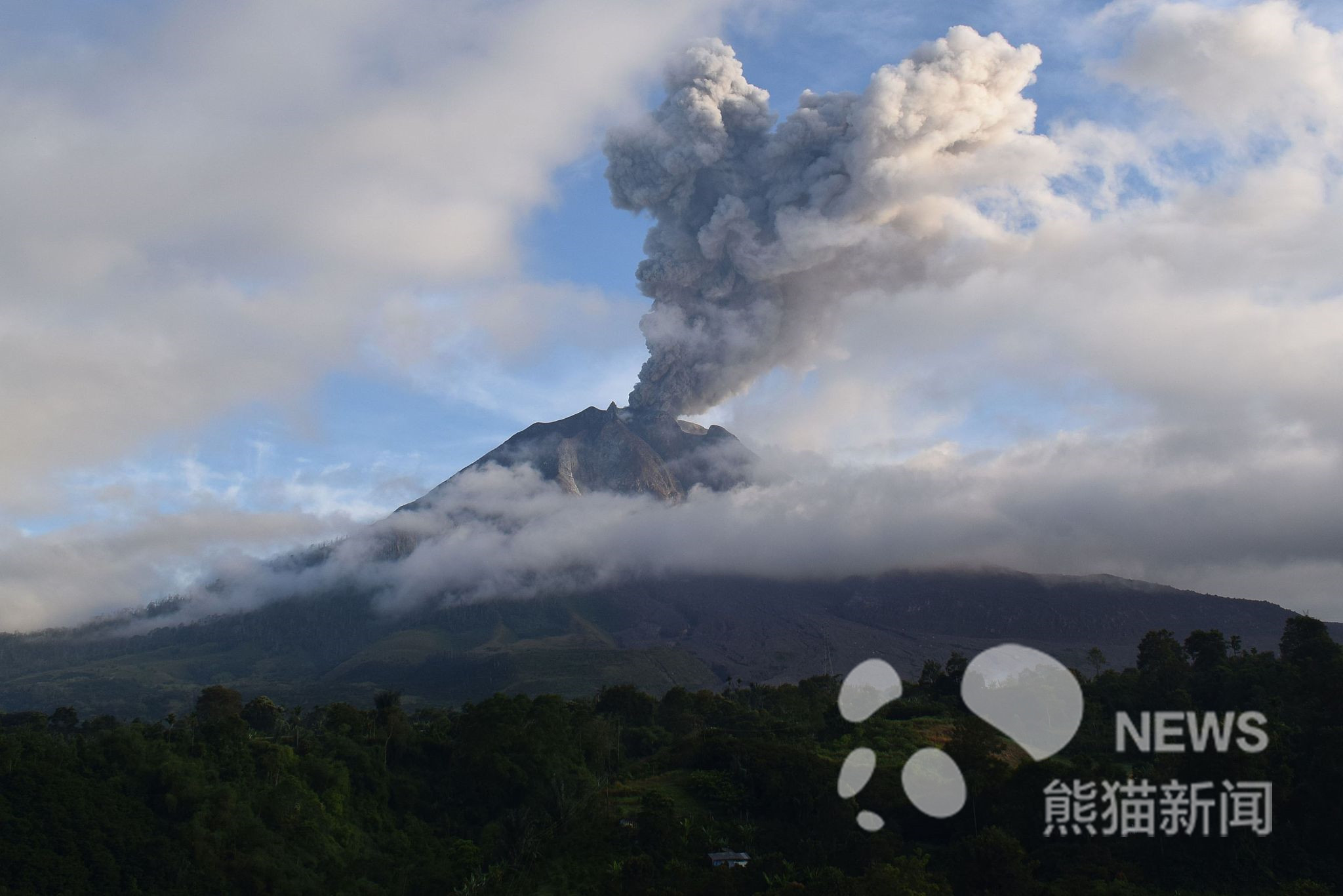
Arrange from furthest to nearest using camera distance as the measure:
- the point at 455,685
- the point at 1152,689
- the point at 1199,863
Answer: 1. the point at 455,685
2. the point at 1152,689
3. the point at 1199,863

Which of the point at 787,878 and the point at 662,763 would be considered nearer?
the point at 787,878

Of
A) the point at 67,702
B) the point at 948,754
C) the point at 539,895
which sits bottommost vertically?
the point at 67,702

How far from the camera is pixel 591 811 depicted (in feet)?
153

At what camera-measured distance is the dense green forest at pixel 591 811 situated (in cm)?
3738

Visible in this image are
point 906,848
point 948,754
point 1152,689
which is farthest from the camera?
point 1152,689

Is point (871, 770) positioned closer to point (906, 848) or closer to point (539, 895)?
point (906, 848)

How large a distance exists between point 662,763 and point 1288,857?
103ft

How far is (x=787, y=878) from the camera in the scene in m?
36.6

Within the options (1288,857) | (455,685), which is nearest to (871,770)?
(1288,857)

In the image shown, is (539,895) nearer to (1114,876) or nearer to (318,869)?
(318,869)

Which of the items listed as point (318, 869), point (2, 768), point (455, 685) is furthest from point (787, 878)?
point (455, 685)

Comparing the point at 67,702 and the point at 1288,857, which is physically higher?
the point at 1288,857

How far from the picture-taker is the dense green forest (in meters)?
37.4

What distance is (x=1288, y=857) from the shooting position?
133ft
